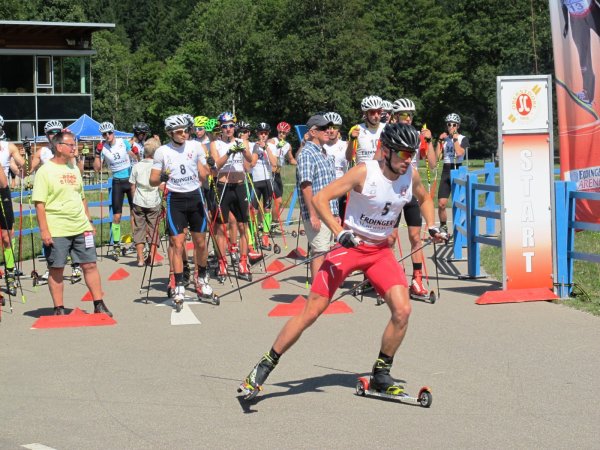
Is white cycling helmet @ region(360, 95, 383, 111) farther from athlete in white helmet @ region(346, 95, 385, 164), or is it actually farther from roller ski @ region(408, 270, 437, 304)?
roller ski @ region(408, 270, 437, 304)

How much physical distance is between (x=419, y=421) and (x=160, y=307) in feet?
20.2

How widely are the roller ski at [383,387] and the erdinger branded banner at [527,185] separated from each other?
4.89m

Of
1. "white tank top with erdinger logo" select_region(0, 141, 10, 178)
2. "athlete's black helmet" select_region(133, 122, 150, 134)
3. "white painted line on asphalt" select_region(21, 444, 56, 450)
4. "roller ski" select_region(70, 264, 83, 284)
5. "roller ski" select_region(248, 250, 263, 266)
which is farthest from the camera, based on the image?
"athlete's black helmet" select_region(133, 122, 150, 134)

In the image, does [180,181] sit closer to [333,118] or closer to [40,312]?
[333,118]

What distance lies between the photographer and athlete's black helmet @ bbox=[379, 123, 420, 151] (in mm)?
7695

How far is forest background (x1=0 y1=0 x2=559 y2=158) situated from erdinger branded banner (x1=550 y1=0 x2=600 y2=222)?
203 feet

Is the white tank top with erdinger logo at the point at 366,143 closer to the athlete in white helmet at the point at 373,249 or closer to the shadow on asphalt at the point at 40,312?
the shadow on asphalt at the point at 40,312

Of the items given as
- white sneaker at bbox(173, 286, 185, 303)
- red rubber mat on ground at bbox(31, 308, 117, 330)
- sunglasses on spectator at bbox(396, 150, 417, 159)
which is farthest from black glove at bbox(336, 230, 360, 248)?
white sneaker at bbox(173, 286, 185, 303)

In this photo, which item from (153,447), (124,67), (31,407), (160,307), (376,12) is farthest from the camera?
(124,67)

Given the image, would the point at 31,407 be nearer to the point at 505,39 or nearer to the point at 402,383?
the point at 402,383

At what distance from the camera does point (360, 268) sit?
→ 26.1ft

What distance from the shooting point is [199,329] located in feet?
36.9

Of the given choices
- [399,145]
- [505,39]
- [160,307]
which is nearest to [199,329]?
[160,307]

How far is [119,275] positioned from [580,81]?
27.2 feet
